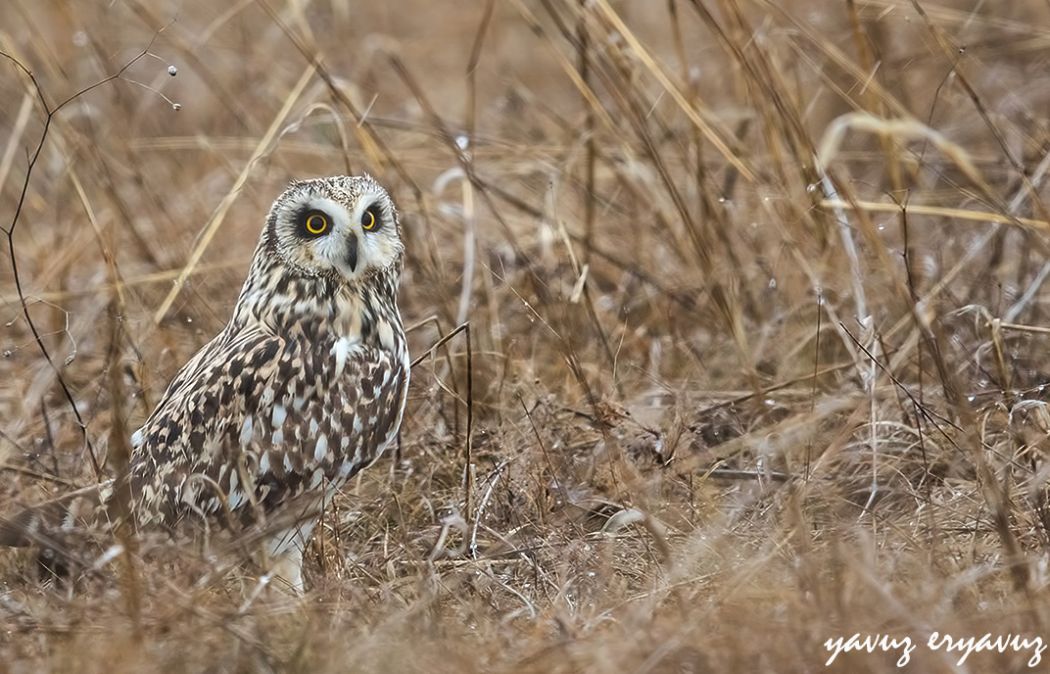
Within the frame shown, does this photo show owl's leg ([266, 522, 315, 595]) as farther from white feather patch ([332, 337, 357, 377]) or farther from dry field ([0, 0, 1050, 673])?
white feather patch ([332, 337, 357, 377])

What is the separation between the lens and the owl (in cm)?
366

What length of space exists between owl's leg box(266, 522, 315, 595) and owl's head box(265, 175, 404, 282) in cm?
71

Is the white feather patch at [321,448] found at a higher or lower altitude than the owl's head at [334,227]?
lower

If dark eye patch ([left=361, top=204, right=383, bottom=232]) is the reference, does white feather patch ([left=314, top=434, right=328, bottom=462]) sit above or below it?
below

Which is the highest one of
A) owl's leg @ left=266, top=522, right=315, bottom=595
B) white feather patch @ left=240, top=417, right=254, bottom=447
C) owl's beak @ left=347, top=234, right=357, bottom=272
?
owl's beak @ left=347, top=234, right=357, bottom=272

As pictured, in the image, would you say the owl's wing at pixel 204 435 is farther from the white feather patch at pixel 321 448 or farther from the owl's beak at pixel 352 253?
the owl's beak at pixel 352 253

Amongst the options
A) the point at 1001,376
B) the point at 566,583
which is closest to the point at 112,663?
the point at 566,583

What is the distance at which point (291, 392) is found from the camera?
12.2 ft

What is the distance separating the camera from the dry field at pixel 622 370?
3.01 m

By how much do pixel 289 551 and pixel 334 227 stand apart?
857 mm

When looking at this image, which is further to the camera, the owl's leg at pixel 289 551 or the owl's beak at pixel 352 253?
the owl's beak at pixel 352 253

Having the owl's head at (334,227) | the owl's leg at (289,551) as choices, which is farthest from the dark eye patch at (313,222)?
the owl's leg at (289,551)

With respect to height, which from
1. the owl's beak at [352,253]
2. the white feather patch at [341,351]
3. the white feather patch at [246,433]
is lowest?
the white feather patch at [246,433]

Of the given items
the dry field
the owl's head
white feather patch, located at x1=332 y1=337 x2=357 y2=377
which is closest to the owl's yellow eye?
the owl's head
